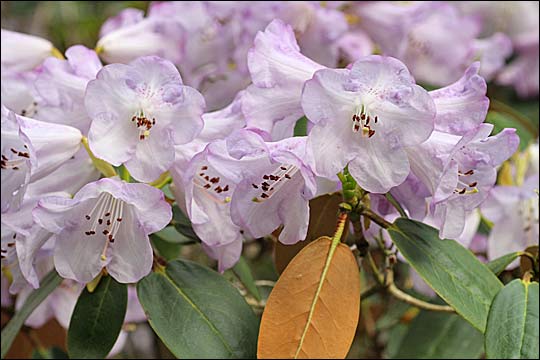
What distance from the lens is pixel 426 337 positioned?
1141mm

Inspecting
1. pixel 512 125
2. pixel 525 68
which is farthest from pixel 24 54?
pixel 525 68

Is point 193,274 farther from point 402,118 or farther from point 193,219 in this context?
point 402,118

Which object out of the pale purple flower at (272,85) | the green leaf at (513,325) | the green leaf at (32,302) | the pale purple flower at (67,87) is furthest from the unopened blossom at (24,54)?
the green leaf at (513,325)

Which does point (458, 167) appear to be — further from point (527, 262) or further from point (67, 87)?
point (67, 87)

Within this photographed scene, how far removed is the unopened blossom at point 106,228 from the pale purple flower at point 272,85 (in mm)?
105

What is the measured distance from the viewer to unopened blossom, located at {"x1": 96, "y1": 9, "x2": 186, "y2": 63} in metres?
1.05

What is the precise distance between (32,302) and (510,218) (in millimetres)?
532

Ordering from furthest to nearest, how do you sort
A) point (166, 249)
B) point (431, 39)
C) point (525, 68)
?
1. point (525, 68)
2. point (431, 39)
3. point (166, 249)

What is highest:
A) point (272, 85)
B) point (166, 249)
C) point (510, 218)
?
point (272, 85)

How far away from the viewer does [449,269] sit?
2.43 feet

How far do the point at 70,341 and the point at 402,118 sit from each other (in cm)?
38

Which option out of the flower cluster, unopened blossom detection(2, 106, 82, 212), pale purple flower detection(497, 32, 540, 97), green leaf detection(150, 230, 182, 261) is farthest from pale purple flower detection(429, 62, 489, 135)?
pale purple flower detection(497, 32, 540, 97)

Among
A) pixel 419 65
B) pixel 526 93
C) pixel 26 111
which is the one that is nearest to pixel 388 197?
pixel 26 111

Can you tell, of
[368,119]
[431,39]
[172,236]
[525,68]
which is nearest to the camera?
[368,119]
